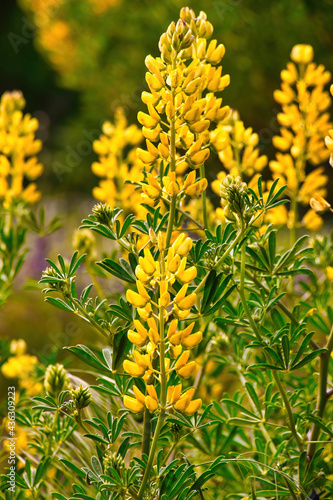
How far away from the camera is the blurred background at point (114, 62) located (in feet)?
6.69

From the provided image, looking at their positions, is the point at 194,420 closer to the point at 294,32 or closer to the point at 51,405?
the point at 51,405

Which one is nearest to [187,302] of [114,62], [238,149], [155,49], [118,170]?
[238,149]

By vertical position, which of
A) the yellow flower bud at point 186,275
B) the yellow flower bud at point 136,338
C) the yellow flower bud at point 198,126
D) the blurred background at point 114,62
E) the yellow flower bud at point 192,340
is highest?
the blurred background at point 114,62

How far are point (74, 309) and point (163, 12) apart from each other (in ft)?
7.85

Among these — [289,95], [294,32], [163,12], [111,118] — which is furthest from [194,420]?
[111,118]

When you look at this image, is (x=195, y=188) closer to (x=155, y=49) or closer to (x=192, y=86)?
(x=192, y=86)

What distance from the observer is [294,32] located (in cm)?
211

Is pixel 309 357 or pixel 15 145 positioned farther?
pixel 15 145

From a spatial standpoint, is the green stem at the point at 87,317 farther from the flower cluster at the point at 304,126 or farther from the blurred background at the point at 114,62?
the blurred background at the point at 114,62

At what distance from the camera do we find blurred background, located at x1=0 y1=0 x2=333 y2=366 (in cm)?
204

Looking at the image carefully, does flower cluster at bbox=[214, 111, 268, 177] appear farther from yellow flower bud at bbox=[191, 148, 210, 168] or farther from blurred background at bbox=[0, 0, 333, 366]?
blurred background at bbox=[0, 0, 333, 366]

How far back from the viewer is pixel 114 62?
315 cm

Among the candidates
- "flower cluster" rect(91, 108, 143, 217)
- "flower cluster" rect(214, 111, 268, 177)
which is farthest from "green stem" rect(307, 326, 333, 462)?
"flower cluster" rect(91, 108, 143, 217)

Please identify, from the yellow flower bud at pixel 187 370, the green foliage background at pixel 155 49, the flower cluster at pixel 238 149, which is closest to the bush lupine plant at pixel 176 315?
the yellow flower bud at pixel 187 370
